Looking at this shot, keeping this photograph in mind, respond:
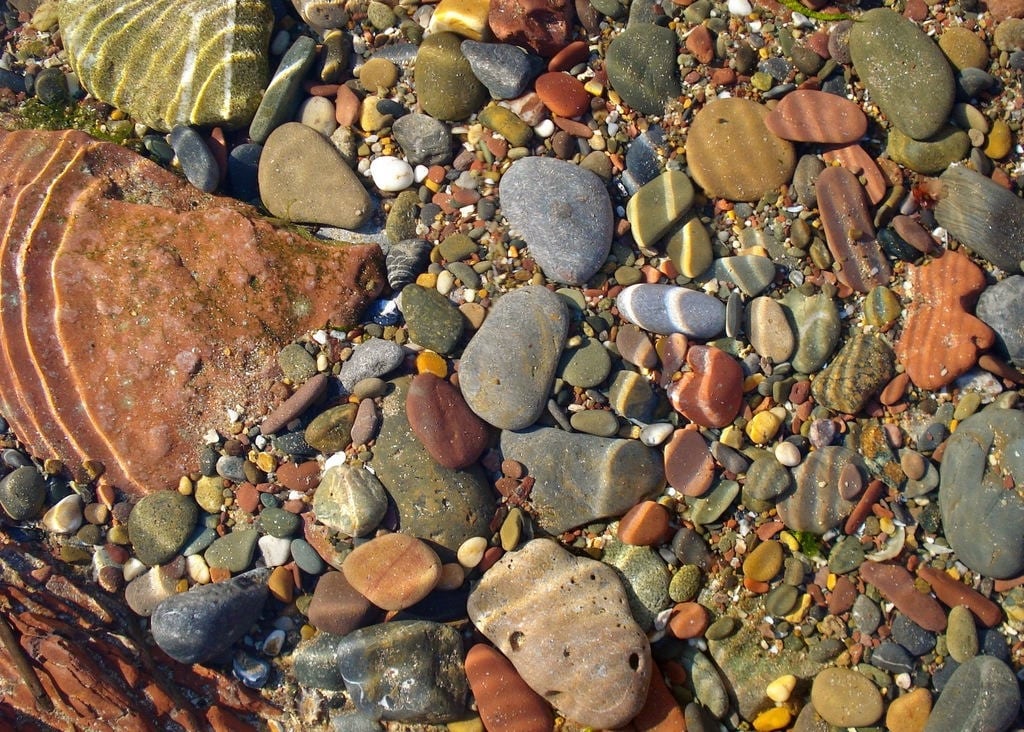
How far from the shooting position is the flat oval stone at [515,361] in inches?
150

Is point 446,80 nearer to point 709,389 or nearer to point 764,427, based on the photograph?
point 709,389

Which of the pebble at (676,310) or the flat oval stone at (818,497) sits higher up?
the pebble at (676,310)

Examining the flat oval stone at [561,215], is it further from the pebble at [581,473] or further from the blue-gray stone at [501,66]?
the pebble at [581,473]

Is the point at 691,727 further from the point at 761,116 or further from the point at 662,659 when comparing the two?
the point at 761,116

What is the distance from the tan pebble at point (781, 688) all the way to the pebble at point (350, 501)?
2148 millimetres

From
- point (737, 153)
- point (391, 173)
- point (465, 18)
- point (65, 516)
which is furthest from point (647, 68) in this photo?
point (65, 516)

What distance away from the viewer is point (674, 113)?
163 inches

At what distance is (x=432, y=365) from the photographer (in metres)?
3.97

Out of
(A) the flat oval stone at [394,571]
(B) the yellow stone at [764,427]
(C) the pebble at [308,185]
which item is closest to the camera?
(A) the flat oval stone at [394,571]

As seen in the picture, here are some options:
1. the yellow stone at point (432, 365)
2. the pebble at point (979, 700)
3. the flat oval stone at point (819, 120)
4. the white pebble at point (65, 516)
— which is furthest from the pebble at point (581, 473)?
the white pebble at point (65, 516)

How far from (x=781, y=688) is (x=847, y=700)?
31 cm

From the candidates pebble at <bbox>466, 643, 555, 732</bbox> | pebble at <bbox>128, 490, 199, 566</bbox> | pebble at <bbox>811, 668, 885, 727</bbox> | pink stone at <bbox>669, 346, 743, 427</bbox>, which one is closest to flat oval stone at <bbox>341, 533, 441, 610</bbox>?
pebble at <bbox>466, 643, 555, 732</bbox>

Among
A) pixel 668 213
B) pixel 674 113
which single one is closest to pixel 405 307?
pixel 668 213

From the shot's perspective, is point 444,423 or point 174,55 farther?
point 174,55
